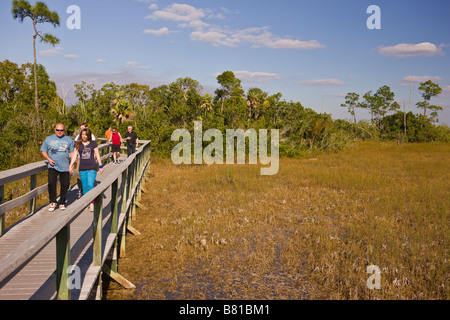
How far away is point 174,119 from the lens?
2898 cm

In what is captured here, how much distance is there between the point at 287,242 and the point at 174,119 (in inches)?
893

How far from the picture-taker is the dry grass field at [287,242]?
543 centimetres

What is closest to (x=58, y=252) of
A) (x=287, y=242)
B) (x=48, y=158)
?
(x=48, y=158)

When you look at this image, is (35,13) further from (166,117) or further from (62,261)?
(62,261)

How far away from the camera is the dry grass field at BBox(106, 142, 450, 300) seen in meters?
5.43

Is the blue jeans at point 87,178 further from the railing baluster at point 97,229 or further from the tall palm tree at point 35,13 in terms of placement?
the tall palm tree at point 35,13

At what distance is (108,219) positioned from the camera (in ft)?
18.3

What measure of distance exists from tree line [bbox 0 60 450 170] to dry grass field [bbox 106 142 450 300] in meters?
10.5

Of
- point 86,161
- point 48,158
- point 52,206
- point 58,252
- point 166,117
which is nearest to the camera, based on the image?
point 58,252

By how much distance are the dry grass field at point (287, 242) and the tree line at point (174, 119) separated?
10477mm
